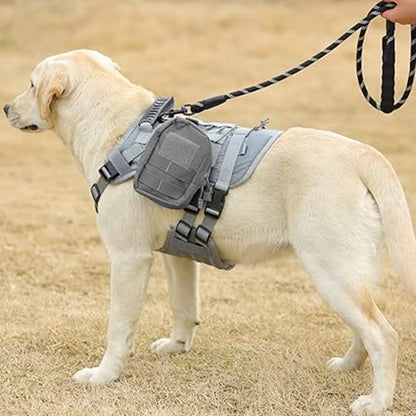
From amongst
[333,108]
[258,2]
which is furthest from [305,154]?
[258,2]

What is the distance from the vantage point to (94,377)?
4.62 meters

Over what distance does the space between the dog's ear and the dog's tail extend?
5.00ft

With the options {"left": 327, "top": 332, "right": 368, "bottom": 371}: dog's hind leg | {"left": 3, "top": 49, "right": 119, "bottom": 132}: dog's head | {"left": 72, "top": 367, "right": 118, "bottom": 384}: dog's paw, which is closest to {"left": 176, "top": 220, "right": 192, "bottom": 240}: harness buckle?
{"left": 72, "top": 367, "right": 118, "bottom": 384}: dog's paw

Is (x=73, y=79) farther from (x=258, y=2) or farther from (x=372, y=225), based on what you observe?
(x=258, y=2)

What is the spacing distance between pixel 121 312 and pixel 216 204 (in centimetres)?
73

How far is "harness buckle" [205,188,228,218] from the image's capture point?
435 cm

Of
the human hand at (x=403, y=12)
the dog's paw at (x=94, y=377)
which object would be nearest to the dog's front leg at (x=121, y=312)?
the dog's paw at (x=94, y=377)

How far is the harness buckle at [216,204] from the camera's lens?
4.35 metres

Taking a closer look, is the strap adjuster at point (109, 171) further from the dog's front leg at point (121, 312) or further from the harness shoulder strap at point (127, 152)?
the dog's front leg at point (121, 312)

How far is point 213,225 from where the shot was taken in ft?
14.4

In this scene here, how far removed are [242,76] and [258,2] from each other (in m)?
8.31

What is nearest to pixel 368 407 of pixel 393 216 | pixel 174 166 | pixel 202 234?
pixel 393 216

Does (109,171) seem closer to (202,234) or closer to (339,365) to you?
(202,234)

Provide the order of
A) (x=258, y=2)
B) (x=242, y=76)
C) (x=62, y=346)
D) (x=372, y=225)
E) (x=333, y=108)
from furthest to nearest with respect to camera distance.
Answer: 1. (x=258, y=2)
2. (x=242, y=76)
3. (x=333, y=108)
4. (x=62, y=346)
5. (x=372, y=225)
